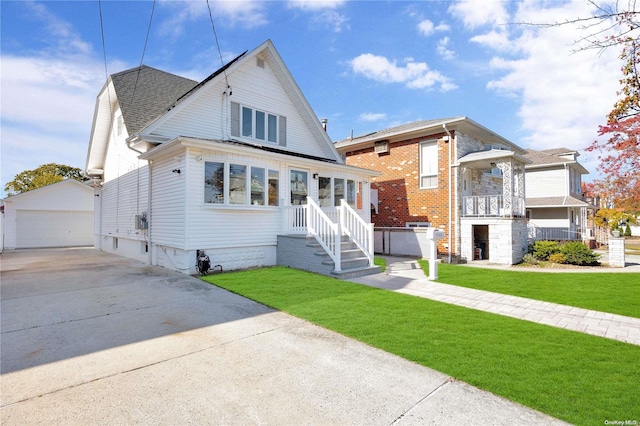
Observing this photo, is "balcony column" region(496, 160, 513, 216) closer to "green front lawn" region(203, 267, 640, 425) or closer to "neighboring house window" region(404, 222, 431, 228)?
"neighboring house window" region(404, 222, 431, 228)

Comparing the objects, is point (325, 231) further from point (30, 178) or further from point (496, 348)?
point (30, 178)

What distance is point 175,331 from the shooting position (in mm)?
4656

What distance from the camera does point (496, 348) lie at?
4012 mm

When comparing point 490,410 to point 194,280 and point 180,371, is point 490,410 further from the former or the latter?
point 194,280

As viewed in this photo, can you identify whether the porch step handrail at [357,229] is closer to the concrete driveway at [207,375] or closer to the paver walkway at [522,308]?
the paver walkway at [522,308]

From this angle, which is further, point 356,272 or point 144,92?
point 144,92

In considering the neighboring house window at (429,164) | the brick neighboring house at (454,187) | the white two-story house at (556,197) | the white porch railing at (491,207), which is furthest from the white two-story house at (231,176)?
the white two-story house at (556,197)

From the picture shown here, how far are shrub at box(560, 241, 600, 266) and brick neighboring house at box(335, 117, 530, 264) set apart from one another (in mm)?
1566

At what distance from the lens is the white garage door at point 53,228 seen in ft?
59.9

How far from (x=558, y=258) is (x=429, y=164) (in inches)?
250

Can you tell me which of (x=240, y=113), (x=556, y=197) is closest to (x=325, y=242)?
(x=240, y=113)

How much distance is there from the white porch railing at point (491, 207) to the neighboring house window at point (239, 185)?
8.62 m

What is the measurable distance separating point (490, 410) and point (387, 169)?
14.3 meters

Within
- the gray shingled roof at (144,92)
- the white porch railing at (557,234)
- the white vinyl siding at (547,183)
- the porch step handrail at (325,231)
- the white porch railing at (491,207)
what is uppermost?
the gray shingled roof at (144,92)
